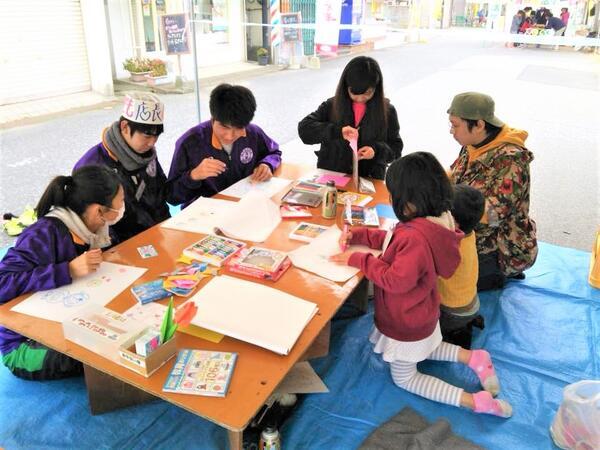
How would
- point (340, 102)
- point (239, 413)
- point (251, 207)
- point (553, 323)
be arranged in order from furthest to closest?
point (340, 102) < point (553, 323) < point (251, 207) < point (239, 413)

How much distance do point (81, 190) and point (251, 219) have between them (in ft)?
2.01

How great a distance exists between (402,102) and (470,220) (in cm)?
521

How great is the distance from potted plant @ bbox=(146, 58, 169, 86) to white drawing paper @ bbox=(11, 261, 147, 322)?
5.27 meters

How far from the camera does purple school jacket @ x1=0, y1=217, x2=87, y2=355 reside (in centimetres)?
131

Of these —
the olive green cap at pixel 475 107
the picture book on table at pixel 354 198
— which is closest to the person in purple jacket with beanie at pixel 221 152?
the picture book on table at pixel 354 198

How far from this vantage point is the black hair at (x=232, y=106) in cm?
197

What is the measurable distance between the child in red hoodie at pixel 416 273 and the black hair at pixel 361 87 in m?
0.85

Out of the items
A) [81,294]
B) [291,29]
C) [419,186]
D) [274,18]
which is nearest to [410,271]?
[419,186]

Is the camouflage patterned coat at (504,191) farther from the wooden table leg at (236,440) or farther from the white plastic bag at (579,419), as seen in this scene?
the wooden table leg at (236,440)

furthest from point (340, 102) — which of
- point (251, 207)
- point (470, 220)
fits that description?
point (470, 220)

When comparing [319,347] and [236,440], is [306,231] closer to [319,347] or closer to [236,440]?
[319,347]

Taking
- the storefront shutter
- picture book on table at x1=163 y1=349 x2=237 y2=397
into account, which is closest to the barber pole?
the storefront shutter

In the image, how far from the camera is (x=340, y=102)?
2.40m

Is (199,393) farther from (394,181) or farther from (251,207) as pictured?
(251,207)
